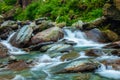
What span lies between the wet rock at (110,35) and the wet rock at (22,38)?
3.59 meters

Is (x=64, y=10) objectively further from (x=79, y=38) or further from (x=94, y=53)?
(x=94, y=53)

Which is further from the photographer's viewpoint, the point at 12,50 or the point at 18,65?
the point at 12,50

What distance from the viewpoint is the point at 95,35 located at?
52.0ft

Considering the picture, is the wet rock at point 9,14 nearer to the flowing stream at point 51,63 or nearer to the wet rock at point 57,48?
the flowing stream at point 51,63

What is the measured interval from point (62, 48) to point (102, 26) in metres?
4.20

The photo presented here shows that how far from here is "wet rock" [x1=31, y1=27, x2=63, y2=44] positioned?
15.1m

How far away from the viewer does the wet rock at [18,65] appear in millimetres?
10597

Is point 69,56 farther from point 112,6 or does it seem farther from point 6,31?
point 6,31

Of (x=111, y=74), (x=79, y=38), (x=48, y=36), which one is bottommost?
(x=111, y=74)

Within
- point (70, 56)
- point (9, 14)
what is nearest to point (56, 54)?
point (70, 56)

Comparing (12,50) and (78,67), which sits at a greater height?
(12,50)

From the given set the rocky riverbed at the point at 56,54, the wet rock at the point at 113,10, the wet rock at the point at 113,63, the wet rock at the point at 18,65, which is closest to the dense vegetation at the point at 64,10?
the rocky riverbed at the point at 56,54

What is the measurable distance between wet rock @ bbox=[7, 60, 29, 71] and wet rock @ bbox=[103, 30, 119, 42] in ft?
17.4

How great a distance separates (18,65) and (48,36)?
4.49 meters
